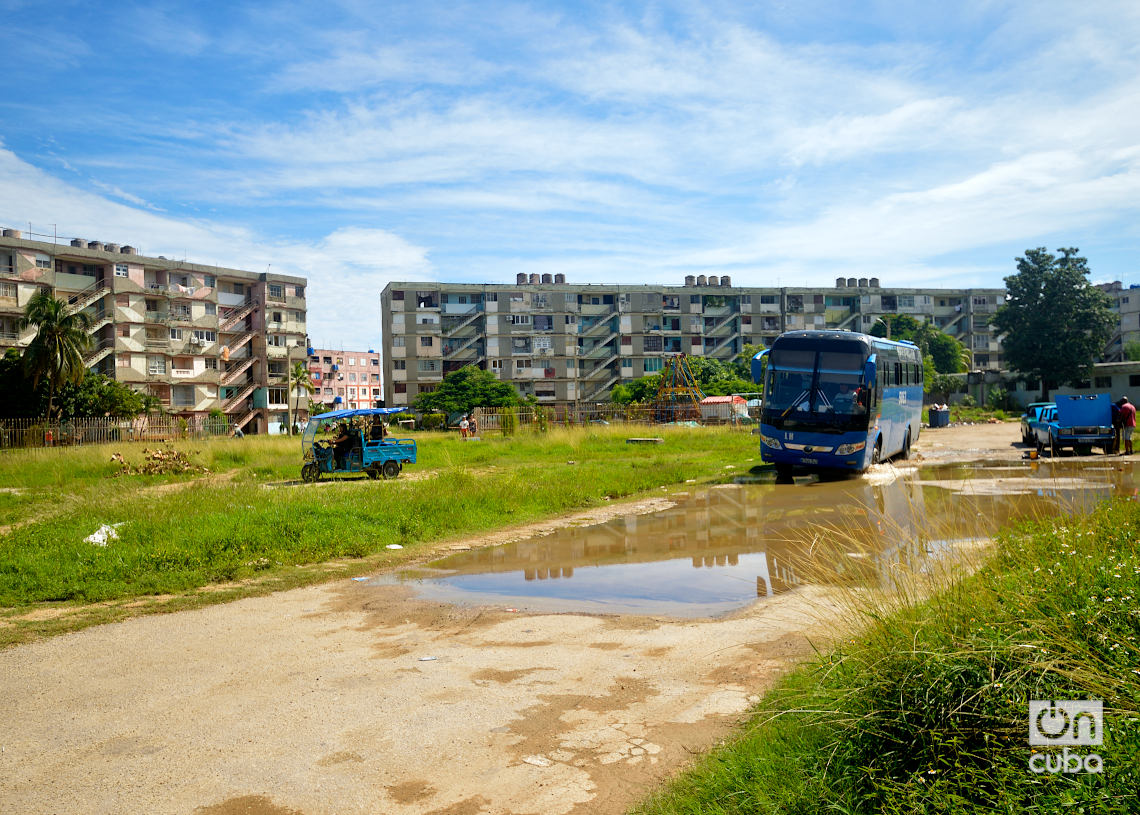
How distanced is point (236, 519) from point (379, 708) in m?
8.14

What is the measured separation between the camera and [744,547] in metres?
12.1

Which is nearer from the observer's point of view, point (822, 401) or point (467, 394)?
point (822, 401)

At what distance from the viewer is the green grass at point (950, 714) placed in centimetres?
317

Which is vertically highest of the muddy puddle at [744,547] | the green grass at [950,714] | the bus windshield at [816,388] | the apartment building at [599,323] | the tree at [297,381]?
the apartment building at [599,323]

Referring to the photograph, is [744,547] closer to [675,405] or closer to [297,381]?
[675,405]

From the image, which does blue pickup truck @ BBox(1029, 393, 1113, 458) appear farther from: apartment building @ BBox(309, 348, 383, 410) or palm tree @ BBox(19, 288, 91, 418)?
apartment building @ BBox(309, 348, 383, 410)

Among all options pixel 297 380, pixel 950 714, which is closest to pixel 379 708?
→ pixel 950 714

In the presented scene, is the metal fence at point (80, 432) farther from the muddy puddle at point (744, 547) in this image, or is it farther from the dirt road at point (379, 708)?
the dirt road at point (379, 708)

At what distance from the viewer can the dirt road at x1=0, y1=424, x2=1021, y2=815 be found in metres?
4.41

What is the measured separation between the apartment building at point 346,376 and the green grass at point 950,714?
129271 mm

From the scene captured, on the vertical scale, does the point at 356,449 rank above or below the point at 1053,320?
below

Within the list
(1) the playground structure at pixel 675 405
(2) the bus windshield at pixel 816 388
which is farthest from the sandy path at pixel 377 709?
(1) the playground structure at pixel 675 405

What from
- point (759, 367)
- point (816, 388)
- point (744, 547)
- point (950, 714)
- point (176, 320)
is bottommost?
point (744, 547)

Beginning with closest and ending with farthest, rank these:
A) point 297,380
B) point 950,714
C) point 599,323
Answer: point 950,714 < point 297,380 < point 599,323
